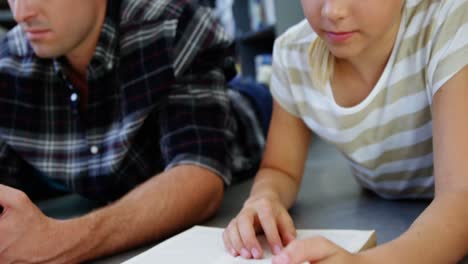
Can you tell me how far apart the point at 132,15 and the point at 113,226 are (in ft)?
1.54

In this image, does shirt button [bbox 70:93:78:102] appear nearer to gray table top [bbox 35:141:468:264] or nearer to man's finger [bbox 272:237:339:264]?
gray table top [bbox 35:141:468:264]

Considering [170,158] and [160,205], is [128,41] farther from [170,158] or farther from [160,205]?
[160,205]

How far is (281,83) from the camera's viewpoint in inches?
38.4

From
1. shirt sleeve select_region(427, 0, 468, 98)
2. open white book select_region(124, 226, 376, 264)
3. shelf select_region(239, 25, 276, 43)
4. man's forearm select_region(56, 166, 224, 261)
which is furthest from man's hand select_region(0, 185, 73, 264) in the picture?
shelf select_region(239, 25, 276, 43)

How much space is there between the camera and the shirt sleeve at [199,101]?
3.27 ft

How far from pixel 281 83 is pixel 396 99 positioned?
0.21 meters

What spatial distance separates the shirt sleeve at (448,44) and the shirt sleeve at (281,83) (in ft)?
0.83

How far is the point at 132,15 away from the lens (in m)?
1.12

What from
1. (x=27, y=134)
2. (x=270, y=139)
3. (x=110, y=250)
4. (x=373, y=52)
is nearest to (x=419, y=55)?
(x=373, y=52)

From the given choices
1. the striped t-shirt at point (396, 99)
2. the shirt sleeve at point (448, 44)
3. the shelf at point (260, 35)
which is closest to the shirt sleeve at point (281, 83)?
the striped t-shirt at point (396, 99)

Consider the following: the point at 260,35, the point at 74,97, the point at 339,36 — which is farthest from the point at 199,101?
the point at 260,35

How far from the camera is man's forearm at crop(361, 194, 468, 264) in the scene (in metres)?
0.58

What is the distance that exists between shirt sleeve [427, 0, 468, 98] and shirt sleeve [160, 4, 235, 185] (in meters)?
0.40

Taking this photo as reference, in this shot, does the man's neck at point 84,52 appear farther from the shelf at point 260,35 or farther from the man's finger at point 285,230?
the shelf at point 260,35
